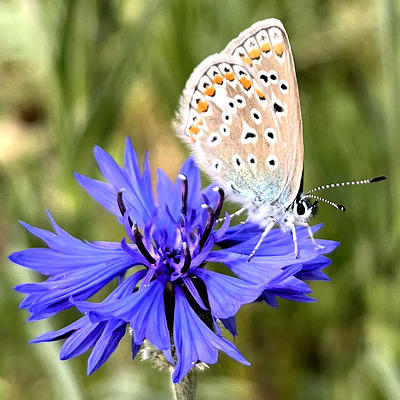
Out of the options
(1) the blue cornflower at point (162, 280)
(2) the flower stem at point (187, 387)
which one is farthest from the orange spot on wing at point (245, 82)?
(2) the flower stem at point (187, 387)

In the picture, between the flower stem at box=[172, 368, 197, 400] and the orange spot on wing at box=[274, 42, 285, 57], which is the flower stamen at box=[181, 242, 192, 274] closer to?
the flower stem at box=[172, 368, 197, 400]

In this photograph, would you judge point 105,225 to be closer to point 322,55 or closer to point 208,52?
point 208,52

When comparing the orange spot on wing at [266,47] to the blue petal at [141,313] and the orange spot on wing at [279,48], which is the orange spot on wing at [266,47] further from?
the blue petal at [141,313]

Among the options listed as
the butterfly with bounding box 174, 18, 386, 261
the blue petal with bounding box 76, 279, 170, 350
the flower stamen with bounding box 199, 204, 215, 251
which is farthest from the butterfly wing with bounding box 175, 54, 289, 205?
the blue petal with bounding box 76, 279, 170, 350

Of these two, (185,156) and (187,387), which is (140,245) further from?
(185,156)

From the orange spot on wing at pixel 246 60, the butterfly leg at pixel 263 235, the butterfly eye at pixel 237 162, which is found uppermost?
the orange spot on wing at pixel 246 60

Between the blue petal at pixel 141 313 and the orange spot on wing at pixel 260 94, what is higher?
the orange spot on wing at pixel 260 94
